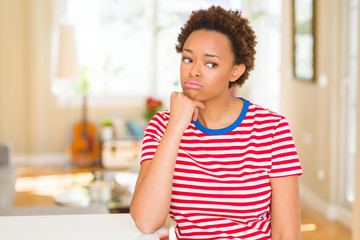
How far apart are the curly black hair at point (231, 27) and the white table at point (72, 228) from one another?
53 centimetres

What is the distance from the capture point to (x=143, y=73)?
7746 millimetres

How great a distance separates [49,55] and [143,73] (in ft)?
3.93

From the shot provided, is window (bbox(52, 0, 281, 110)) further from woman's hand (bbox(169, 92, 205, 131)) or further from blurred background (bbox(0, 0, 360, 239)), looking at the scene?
woman's hand (bbox(169, 92, 205, 131))

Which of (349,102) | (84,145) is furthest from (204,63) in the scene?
(84,145)

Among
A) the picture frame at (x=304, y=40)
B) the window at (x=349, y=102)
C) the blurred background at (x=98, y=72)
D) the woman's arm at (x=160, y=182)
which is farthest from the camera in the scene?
the blurred background at (x=98, y=72)

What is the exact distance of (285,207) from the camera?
5.17ft

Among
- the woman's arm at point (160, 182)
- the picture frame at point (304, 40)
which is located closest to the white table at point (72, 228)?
the woman's arm at point (160, 182)

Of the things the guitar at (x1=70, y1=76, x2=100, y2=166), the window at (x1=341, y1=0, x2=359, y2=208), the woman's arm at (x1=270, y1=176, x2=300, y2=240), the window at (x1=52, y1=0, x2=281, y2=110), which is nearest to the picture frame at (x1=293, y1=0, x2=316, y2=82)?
the window at (x1=341, y1=0, x2=359, y2=208)

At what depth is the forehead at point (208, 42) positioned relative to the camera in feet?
5.15

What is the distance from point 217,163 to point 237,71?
0.27m

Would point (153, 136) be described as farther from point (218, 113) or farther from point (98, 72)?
point (98, 72)

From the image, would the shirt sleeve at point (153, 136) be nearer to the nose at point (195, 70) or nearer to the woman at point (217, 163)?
the woman at point (217, 163)

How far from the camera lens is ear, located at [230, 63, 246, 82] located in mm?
1662

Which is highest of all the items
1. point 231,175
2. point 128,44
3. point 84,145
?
point 128,44
